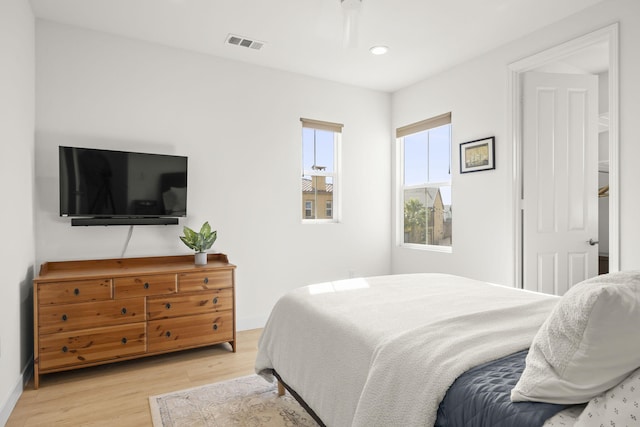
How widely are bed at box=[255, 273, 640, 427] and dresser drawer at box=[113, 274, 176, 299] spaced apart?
1.09 m

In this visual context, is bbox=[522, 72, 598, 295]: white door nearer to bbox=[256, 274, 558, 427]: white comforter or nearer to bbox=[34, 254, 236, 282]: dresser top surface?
bbox=[256, 274, 558, 427]: white comforter

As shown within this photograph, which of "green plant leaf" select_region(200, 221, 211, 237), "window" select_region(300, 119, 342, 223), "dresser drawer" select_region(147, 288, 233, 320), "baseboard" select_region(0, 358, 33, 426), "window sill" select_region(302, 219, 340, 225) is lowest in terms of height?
"baseboard" select_region(0, 358, 33, 426)

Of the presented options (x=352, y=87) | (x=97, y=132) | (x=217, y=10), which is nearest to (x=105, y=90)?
(x=97, y=132)

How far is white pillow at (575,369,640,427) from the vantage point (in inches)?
35.4

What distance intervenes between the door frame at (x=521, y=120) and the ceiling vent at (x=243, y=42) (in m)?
2.22

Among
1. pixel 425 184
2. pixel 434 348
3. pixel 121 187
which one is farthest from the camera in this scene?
pixel 425 184

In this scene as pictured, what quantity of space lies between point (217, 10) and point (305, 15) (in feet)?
2.14

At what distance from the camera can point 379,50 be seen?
3539mm

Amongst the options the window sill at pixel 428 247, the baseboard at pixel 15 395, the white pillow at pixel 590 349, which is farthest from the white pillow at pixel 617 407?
the window sill at pixel 428 247

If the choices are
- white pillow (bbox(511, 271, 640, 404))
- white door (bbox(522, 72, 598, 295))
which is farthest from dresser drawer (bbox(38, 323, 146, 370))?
white door (bbox(522, 72, 598, 295))

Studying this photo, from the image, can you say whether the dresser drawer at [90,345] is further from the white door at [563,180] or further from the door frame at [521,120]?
the white door at [563,180]

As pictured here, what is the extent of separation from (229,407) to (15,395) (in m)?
1.32

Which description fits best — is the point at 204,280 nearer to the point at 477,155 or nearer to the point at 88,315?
the point at 88,315

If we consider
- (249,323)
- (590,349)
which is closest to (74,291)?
(249,323)
